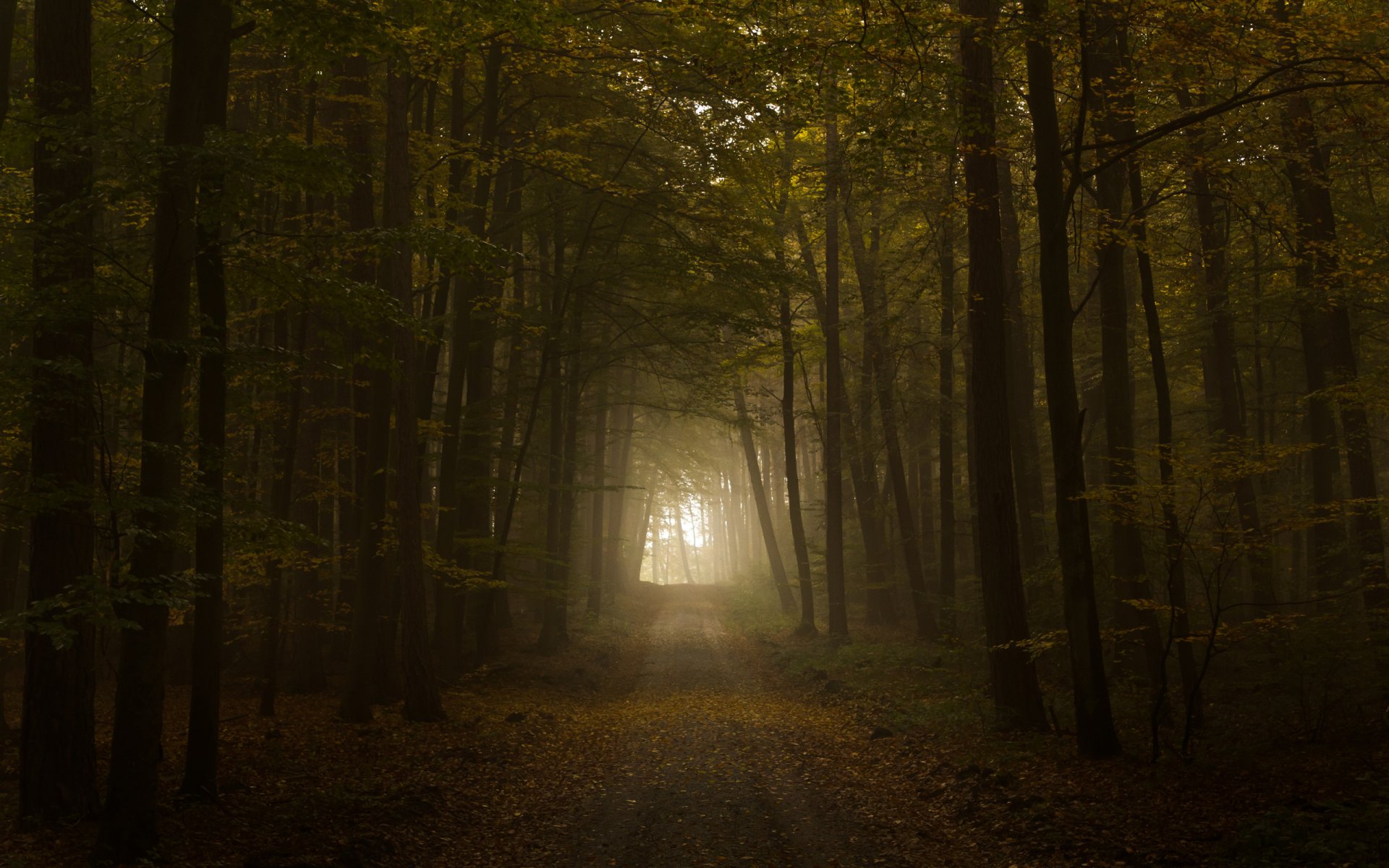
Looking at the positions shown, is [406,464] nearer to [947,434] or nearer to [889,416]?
[947,434]

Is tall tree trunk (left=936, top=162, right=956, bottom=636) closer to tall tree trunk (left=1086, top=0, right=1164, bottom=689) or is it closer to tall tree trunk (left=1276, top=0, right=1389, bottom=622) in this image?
tall tree trunk (left=1086, top=0, right=1164, bottom=689)

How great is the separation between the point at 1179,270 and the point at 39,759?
19.7 metres

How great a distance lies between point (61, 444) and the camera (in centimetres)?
731

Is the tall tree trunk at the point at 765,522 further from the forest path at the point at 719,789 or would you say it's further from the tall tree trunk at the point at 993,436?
the tall tree trunk at the point at 993,436

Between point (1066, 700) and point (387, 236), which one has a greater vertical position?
point (387, 236)

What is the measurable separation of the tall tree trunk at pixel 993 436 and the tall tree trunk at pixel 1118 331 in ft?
4.05

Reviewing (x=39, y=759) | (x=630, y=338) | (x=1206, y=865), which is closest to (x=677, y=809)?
(x=1206, y=865)

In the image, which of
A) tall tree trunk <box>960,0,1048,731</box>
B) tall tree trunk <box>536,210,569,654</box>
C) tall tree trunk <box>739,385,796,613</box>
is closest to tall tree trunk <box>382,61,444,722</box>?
tall tree trunk <box>536,210,569,654</box>

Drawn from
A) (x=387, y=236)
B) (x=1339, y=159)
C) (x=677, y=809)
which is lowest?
(x=677, y=809)

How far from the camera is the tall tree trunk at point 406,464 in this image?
41.9ft

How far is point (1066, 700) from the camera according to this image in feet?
40.4

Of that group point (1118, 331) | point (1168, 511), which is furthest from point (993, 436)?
point (1118, 331)

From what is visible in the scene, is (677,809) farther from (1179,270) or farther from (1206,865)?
(1179,270)

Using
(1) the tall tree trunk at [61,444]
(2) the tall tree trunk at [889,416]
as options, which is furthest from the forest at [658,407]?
(2) the tall tree trunk at [889,416]
